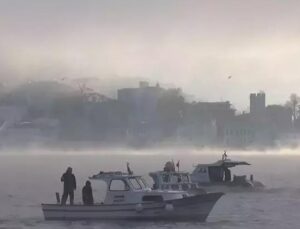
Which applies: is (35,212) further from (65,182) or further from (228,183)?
(228,183)

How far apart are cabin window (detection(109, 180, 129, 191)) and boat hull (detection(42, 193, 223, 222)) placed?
4.55 ft

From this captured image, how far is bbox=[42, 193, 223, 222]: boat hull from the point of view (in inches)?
2308

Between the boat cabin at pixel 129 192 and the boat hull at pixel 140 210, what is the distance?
0.48 m

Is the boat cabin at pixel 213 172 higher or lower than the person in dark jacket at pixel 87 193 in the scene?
higher

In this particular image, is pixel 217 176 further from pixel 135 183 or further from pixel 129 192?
pixel 129 192

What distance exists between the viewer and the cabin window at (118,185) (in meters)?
59.8

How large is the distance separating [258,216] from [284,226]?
23.5ft

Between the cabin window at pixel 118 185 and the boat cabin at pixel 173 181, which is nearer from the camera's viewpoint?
the cabin window at pixel 118 185

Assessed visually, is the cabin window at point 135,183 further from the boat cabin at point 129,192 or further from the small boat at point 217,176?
the small boat at point 217,176

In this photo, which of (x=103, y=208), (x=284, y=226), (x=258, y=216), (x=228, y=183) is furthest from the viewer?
(x=228, y=183)

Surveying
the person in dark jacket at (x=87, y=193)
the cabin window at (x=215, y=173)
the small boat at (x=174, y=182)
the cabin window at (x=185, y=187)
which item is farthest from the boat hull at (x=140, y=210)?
the cabin window at (x=215, y=173)

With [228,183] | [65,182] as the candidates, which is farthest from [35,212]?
[228,183]

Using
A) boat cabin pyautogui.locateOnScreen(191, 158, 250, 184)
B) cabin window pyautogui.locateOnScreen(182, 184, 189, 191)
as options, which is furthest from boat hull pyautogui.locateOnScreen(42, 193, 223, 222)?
boat cabin pyautogui.locateOnScreen(191, 158, 250, 184)

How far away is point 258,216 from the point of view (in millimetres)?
70812
